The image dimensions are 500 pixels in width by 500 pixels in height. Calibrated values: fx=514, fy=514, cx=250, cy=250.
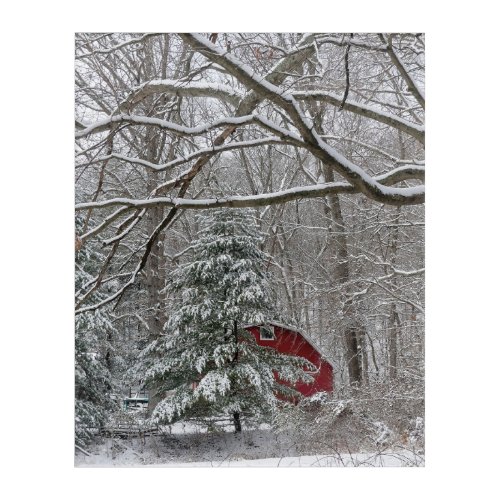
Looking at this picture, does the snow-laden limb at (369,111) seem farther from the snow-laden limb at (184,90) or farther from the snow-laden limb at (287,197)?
the snow-laden limb at (184,90)

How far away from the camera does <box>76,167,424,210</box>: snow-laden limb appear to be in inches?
111

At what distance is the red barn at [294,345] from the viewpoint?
3326 millimetres

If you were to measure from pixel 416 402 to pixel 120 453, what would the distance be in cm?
179

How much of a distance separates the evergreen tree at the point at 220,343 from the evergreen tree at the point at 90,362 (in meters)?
0.26

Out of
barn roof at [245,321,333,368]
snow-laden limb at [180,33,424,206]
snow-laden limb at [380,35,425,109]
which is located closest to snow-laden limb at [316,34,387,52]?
snow-laden limb at [380,35,425,109]

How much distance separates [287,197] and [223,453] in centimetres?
155

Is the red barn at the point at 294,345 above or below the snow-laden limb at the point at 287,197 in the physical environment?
below

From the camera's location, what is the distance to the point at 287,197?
2867 mm

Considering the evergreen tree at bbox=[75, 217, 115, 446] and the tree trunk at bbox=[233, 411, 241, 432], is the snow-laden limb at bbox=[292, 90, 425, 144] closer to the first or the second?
the evergreen tree at bbox=[75, 217, 115, 446]

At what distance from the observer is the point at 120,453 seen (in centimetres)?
304

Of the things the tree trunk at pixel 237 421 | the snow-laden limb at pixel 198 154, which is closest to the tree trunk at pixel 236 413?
the tree trunk at pixel 237 421

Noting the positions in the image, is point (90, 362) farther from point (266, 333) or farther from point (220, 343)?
point (266, 333)

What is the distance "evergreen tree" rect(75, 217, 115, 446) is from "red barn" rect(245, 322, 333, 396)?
912mm
